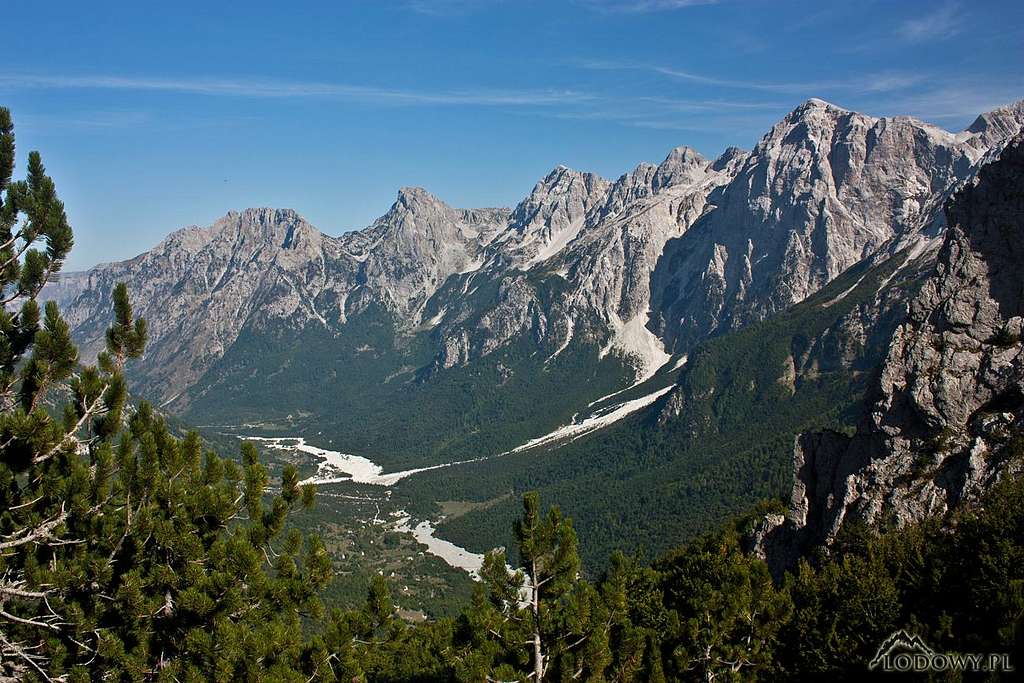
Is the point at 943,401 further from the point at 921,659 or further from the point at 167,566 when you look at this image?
the point at 167,566

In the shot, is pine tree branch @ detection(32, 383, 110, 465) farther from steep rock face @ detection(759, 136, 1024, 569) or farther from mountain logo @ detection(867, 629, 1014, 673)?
steep rock face @ detection(759, 136, 1024, 569)

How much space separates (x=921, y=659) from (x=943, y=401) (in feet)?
117

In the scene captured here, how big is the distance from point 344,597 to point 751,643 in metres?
117

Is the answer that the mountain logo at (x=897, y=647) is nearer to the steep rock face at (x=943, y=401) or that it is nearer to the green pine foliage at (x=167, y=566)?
the green pine foliage at (x=167, y=566)

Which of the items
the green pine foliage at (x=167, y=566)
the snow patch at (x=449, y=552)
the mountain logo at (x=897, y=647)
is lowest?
the snow patch at (x=449, y=552)

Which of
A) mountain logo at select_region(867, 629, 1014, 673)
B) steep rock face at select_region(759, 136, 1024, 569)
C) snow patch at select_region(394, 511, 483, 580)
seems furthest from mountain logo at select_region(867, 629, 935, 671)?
snow patch at select_region(394, 511, 483, 580)

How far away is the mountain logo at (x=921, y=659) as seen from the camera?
24125 mm

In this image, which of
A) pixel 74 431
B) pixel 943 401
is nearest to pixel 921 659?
pixel 74 431

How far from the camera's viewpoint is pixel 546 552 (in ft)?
75.2

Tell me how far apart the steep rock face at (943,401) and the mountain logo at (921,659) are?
2411cm

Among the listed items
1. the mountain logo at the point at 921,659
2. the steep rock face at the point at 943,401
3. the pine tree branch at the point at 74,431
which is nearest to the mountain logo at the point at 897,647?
the mountain logo at the point at 921,659

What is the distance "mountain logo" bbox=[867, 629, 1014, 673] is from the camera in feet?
79.2

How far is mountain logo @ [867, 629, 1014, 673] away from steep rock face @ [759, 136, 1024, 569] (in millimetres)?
24110

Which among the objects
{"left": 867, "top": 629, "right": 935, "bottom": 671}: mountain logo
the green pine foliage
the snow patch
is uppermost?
the green pine foliage
